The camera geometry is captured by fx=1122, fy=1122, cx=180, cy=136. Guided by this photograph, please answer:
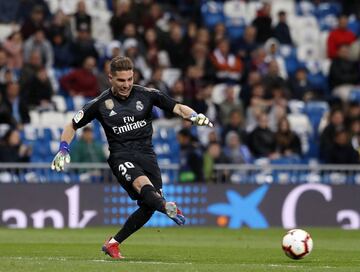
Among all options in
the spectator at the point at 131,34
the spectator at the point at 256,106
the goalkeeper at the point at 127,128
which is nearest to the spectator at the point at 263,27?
the spectator at the point at 256,106

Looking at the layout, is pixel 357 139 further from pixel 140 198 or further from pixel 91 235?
pixel 140 198

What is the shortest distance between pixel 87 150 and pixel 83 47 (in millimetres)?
3581

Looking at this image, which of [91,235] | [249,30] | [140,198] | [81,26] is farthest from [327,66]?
[140,198]

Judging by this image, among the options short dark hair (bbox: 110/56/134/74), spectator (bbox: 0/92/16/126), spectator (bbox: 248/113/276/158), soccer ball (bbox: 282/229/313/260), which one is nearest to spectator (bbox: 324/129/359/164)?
spectator (bbox: 248/113/276/158)

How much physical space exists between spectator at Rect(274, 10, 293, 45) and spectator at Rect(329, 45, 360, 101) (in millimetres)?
1655

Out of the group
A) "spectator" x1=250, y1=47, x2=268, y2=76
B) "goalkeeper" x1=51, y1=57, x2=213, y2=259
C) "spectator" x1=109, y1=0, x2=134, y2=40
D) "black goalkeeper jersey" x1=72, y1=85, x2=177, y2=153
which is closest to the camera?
"goalkeeper" x1=51, y1=57, x2=213, y2=259

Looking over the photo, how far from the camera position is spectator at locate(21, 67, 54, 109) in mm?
23656

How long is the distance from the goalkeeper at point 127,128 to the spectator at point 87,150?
30.7ft

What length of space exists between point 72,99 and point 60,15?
8.03 feet

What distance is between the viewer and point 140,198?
1298 centimetres

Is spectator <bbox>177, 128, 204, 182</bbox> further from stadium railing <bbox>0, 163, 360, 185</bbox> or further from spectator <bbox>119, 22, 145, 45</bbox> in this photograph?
spectator <bbox>119, 22, 145, 45</bbox>

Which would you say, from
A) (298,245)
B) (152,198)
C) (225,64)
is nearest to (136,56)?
(225,64)

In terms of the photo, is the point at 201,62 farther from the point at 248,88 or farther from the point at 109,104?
the point at 109,104

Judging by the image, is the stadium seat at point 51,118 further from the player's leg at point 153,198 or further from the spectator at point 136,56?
the player's leg at point 153,198
